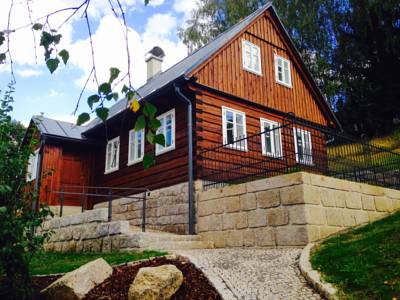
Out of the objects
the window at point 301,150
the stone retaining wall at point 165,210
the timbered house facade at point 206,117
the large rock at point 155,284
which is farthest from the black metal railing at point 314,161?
the large rock at point 155,284

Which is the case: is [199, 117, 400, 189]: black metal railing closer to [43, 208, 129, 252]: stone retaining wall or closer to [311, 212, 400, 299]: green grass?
[311, 212, 400, 299]: green grass

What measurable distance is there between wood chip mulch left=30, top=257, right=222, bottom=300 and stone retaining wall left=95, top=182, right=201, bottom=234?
3.93 m

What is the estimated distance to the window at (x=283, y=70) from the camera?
14633 millimetres

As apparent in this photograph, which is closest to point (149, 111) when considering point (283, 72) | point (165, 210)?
point (165, 210)

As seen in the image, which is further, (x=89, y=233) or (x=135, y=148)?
(x=135, y=148)

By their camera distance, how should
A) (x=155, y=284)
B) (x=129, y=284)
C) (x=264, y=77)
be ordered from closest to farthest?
1. (x=155, y=284)
2. (x=129, y=284)
3. (x=264, y=77)

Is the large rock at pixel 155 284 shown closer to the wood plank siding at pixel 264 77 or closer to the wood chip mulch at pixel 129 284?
the wood chip mulch at pixel 129 284

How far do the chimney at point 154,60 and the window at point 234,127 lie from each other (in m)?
7.69

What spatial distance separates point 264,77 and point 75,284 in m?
10.2

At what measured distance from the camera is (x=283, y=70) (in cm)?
1492

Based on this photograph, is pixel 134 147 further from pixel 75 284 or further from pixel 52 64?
pixel 52 64

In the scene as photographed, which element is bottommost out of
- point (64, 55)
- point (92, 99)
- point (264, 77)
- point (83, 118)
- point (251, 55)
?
point (83, 118)

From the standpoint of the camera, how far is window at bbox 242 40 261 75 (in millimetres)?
13528

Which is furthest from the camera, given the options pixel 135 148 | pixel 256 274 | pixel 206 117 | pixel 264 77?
pixel 264 77
